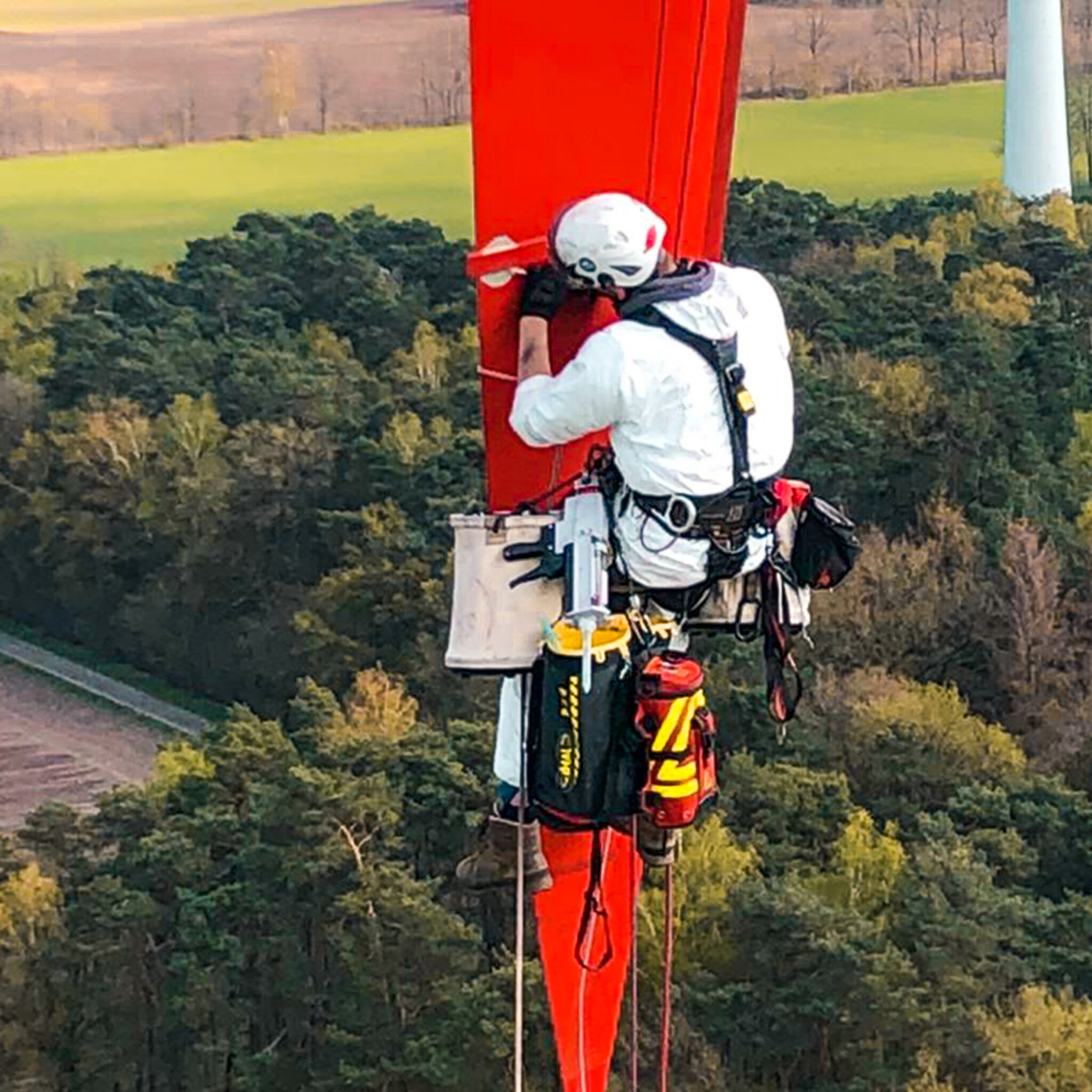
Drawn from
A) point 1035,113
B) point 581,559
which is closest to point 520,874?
point 581,559

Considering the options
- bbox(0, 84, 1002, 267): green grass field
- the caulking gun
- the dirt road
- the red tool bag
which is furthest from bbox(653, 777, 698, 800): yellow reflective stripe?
bbox(0, 84, 1002, 267): green grass field

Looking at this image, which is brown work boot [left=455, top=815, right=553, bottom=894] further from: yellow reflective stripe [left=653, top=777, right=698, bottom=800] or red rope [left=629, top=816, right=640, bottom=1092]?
yellow reflective stripe [left=653, top=777, right=698, bottom=800]

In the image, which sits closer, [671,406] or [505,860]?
[671,406]

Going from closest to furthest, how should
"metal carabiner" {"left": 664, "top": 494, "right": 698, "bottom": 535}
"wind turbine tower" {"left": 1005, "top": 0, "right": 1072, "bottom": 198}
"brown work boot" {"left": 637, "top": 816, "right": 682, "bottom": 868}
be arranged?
"metal carabiner" {"left": 664, "top": 494, "right": 698, "bottom": 535} → "brown work boot" {"left": 637, "top": 816, "right": 682, "bottom": 868} → "wind turbine tower" {"left": 1005, "top": 0, "right": 1072, "bottom": 198}

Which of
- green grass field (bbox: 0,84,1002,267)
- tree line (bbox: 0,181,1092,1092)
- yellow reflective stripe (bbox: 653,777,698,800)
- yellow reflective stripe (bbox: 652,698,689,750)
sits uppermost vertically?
green grass field (bbox: 0,84,1002,267)

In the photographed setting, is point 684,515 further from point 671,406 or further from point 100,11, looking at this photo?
point 100,11

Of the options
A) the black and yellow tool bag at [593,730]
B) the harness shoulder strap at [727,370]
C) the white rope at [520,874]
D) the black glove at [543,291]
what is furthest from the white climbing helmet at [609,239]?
the white rope at [520,874]

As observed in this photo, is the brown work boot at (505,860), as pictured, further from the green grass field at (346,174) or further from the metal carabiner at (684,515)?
the green grass field at (346,174)
